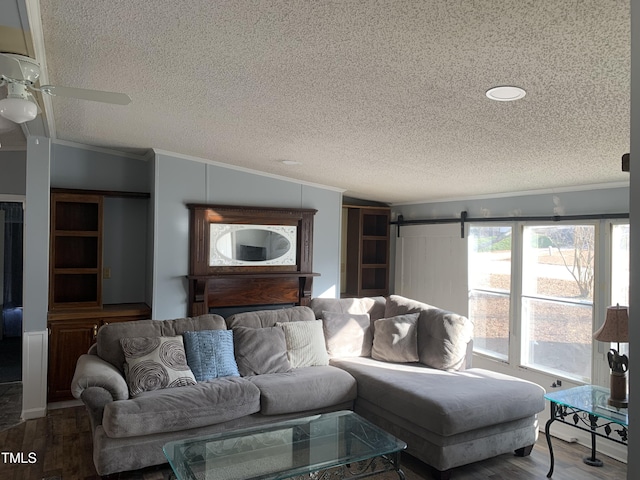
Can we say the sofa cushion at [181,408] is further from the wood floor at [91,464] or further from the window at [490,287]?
the window at [490,287]

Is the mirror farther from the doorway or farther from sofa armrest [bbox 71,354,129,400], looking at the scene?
the doorway

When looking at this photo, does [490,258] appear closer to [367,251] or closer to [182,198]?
[367,251]

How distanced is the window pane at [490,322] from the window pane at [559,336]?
27cm

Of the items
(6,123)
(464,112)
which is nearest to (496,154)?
(464,112)

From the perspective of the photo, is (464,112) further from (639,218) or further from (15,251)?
(15,251)

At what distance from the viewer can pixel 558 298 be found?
4324mm

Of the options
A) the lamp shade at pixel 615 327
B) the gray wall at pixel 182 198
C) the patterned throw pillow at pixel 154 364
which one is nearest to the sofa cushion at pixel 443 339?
the lamp shade at pixel 615 327

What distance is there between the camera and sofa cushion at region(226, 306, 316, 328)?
4.32 m

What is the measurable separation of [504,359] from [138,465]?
11.3 ft

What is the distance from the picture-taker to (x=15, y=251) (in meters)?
6.41

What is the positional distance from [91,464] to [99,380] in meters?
0.63

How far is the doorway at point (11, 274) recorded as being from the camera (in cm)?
631

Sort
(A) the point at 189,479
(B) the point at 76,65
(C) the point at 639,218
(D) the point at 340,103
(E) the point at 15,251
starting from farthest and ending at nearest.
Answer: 1. (E) the point at 15,251
2. (D) the point at 340,103
3. (B) the point at 76,65
4. (A) the point at 189,479
5. (C) the point at 639,218

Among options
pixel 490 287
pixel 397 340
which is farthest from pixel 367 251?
pixel 397 340
